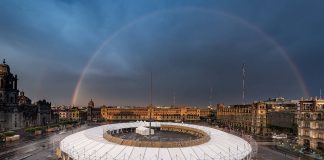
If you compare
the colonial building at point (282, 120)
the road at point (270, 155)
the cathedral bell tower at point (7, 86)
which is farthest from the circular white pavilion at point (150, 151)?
the cathedral bell tower at point (7, 86)

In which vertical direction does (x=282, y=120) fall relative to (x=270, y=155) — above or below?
above

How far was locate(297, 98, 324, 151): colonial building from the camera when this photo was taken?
10575cm

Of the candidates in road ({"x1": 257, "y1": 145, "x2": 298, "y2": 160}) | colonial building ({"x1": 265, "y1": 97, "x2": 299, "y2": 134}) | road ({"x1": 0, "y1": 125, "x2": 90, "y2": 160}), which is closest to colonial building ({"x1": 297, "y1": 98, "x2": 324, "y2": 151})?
road ({"x1": 257, "y1": 145, "x2": 298, "y2": 160})

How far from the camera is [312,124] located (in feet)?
357

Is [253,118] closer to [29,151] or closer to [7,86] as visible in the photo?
[29,151]

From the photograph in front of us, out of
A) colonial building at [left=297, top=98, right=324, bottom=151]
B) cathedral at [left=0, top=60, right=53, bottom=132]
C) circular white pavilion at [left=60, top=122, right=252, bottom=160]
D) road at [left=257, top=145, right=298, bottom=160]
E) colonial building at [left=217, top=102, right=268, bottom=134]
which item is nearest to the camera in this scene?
circular white pavilion at [left=60, top=122, right=252, bottom=160]

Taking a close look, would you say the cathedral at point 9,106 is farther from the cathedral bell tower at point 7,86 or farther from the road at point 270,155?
the road at point 270,155

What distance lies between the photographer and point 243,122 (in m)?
182

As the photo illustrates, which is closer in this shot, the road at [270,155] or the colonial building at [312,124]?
the road at [270,155]

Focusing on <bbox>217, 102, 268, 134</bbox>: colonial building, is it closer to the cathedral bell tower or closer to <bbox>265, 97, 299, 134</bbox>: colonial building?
<bbox>265, 97, 299, 134</bbox>: colonial building

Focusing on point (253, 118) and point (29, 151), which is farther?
point (253, 118)

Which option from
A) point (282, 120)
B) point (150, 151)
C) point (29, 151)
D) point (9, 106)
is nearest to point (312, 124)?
point (282, 120)

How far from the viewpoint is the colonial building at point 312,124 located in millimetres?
105750

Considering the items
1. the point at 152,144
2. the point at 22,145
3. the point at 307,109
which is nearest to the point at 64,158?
the point at 152,144
